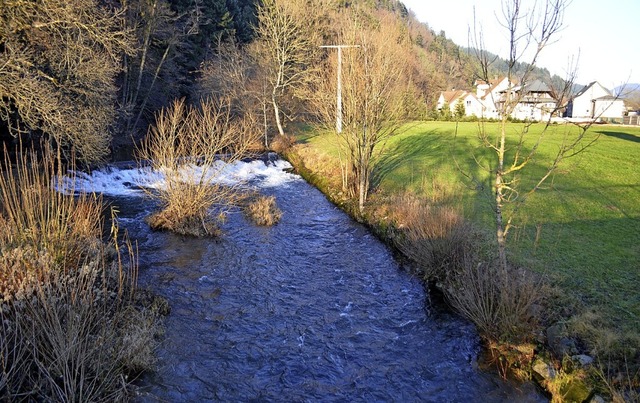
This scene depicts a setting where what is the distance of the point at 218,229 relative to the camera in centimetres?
1277

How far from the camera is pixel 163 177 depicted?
1298 centimetres

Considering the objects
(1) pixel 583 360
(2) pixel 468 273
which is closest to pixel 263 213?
(2) pixel 468 273

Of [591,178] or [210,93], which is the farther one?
[210,93]

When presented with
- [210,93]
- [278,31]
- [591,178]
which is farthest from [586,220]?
[210,93]

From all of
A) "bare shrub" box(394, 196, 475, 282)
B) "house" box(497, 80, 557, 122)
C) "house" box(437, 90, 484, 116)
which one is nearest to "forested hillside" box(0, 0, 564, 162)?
"house" box(497, 80, 557, 122)

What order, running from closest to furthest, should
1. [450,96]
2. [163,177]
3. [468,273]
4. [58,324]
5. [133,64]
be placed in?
[58,324]
[468,273]
[163,177]
[133,64]
[450,96]

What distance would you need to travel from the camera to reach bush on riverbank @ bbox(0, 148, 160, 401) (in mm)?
4457

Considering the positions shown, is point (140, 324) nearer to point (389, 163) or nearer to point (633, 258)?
point (633, 258)

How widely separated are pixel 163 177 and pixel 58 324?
30.0 ft

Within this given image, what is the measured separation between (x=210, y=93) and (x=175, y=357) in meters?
27.8

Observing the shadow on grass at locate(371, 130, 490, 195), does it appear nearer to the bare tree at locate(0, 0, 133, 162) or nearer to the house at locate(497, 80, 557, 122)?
the house at locate(497, 80, 557, 122)

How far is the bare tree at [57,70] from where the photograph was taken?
1189cm

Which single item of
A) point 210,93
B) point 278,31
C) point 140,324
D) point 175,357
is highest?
point 278,31

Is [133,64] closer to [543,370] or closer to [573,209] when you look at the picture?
[573,209]
